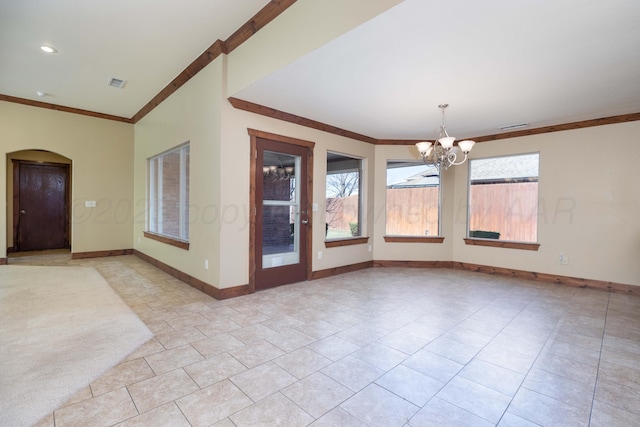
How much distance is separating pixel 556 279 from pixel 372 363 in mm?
4267

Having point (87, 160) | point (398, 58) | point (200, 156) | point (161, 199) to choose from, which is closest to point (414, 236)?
point (398, 58)

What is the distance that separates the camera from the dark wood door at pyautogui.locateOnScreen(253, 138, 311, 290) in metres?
4.14

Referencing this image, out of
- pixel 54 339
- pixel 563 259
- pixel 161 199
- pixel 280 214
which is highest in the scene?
pixel 161 199

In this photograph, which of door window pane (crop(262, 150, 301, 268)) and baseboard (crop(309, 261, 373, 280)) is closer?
door window pane (crop(262, 150, 301, 268))

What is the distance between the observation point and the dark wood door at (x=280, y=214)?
4.14m

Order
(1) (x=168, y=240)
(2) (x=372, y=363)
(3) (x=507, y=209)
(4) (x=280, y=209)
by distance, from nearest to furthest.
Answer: (2) (x=372, y=363) < (4) (x=280, y=209) < (1) (x=168, y=240) < (3) (x=507, y=209)

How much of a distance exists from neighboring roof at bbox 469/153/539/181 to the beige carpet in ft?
18.9

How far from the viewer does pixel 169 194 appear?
5.45m

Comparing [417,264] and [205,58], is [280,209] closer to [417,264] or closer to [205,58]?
[205,58]

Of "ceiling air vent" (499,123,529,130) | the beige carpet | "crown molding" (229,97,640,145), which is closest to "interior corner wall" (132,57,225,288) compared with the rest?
"crown molding" (229,97,640,145)

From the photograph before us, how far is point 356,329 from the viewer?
2916mm

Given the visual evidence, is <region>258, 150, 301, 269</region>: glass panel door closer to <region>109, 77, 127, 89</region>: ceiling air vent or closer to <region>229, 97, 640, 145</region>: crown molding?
<region>229, 97, 640, 145</region>: crown molding

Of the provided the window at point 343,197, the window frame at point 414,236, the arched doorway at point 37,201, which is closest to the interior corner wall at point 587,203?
the window frame at point 414,236

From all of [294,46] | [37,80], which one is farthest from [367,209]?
[37,80]
